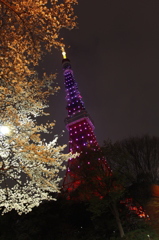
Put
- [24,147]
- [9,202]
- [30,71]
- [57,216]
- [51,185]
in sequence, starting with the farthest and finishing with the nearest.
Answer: [57,216] → [9,202] → [30,71] → [51,185] → [24,147]

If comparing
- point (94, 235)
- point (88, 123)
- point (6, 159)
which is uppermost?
point (88, 123)

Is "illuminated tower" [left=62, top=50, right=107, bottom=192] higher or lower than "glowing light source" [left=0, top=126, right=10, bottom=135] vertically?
higher

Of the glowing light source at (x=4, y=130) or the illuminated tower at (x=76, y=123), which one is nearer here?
the glowing light source at (x=4, y=130)

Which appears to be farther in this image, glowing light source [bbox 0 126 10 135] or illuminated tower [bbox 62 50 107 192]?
illuminated tower [bbox 62 50 107 192]

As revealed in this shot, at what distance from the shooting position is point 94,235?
9.27m

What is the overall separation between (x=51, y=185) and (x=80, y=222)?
279 inches

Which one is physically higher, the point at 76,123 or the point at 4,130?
the point at 76,123

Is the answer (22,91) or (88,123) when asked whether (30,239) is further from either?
(88,123)

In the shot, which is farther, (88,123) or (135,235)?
(88,123)

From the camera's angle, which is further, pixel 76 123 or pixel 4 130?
pixel 76 123

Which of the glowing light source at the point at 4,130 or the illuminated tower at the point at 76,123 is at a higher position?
the illuminated tower at the point at 76,123

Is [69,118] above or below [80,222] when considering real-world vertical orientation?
above

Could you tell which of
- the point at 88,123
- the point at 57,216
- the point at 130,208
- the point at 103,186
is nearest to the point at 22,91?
the point at 103,186

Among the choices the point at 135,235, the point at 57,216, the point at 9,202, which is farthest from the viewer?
the point at 57,216
